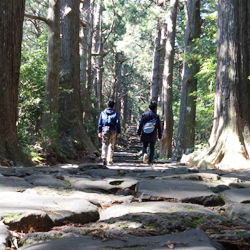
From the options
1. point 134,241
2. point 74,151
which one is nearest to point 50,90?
point 74,151

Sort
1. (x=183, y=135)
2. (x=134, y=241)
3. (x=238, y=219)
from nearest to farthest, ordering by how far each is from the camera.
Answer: (x=134, y=241) < (x=238, y=219) < (x=183, y=135)

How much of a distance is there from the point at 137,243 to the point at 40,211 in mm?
871

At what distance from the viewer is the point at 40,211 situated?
2449 mm

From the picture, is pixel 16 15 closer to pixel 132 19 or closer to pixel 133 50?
pixel 132 19

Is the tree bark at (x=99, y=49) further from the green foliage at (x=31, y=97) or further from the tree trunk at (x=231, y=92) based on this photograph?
the tree trunk at (x=231, y=92)

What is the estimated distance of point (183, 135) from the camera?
50.4ft

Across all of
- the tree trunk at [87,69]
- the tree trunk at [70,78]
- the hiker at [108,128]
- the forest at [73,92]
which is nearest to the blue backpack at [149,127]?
the hiker at [108,128]

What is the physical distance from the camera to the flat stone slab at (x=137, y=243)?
186 cm

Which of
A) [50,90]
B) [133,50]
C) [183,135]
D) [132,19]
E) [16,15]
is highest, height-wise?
[132,19]

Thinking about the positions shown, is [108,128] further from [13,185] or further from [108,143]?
[13,185]

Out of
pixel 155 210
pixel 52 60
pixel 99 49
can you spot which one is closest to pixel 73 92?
pixel 52 60

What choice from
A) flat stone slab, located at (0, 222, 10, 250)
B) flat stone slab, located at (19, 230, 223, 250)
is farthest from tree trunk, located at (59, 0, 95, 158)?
flat stone slab, located at (19, 230, 223, 250)

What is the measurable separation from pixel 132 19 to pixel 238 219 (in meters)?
26.7

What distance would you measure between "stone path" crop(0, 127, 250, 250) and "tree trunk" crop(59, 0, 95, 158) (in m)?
8.57
